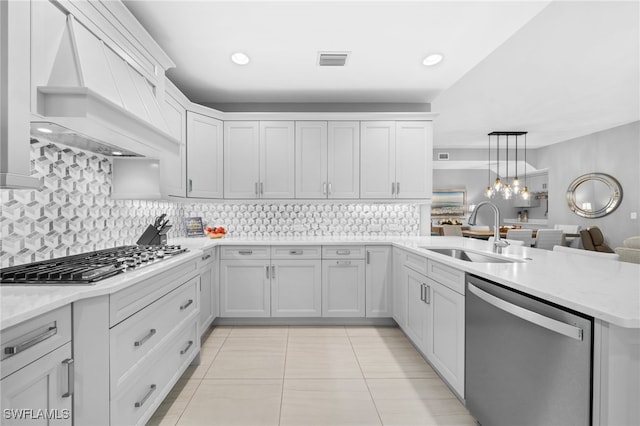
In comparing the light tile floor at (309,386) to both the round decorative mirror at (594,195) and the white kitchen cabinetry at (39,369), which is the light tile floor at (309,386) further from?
the round decorative mirror at (594,195)

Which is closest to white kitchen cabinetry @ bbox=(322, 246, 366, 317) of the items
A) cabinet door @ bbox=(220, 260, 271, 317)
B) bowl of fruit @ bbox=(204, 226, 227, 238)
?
cabinet door @ bbox=(220, 260, 271, 317)

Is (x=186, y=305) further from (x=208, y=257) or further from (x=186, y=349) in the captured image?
(x=208, y=257)

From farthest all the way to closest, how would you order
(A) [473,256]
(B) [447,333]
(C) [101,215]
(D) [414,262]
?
(D) [414,262] → (A) [473,256] → (C) [101,215] → (B) [447,333]

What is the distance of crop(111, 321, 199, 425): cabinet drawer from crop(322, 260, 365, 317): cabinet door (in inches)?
59.5

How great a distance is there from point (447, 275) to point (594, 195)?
7.30 metres

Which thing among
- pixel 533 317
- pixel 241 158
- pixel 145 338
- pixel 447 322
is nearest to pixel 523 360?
pixel 533 317

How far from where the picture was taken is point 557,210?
8078 millimetres

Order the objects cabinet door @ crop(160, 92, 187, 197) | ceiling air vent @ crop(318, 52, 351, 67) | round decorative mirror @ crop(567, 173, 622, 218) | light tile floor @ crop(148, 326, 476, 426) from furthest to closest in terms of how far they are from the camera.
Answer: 1. round decorative mirror @ crop(567, 173, 622, 218)
2. ceiling air vent @ crop(318, 52, 351, 67)
3. cabinet door @ crop(160, 92, 187, 197)
4. light tile floor @ crop(148, 326, 476, 426)

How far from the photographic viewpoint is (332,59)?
290 cm

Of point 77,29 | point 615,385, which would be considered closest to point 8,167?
point 77,29

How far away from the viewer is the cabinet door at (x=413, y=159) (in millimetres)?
3795

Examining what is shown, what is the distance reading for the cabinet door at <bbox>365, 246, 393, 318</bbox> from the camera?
3396 mm

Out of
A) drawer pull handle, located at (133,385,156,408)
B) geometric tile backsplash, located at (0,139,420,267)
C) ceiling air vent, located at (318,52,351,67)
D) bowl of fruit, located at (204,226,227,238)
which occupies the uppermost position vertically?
ceiling air vent, located at (318,52,351,67)

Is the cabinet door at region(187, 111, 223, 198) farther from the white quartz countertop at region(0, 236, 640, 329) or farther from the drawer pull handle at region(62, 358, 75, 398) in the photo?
the drawer pull handle at region(62, 358, 75, 398)
